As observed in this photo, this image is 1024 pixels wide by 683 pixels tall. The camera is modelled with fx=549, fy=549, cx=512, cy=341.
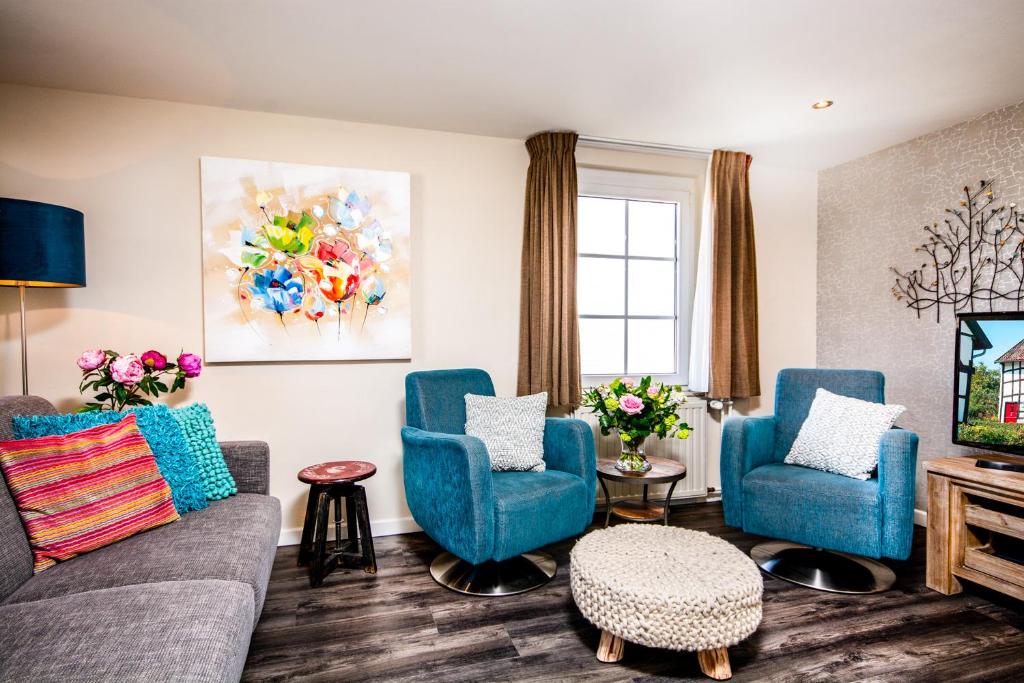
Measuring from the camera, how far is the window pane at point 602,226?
3.53 metres

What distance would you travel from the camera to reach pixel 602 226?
141 inches

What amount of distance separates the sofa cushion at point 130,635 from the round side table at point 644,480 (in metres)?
1.79

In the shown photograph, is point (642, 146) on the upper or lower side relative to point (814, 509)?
upper

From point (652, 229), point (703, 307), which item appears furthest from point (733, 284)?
point (652, 229)

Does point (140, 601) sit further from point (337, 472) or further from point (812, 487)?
point (812, 487)

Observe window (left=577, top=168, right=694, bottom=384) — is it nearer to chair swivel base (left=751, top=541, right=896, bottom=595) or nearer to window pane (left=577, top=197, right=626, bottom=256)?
window pane (left=577, top=197, right=626, bottom=256)

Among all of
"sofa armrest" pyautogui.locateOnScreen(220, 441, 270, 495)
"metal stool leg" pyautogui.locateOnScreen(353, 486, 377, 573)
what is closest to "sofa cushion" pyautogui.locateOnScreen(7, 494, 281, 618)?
"sofa armrest" pyautogui.locateOnScreen(220, 441, 270, 495)

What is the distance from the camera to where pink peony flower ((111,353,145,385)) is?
2.40m

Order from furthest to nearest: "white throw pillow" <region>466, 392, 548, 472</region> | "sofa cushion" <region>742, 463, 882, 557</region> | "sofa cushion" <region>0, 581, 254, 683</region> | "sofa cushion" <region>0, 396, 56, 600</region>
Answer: "white throw pillow" <region>466, 392, 548, 472</region>
"sofa cushion" <region>742, 463, 882, 557</region>
"sofa cushion" <region>0, 396, 56, 600</region>
"sofa cushion" <region>0, 581, 254, 683</region>

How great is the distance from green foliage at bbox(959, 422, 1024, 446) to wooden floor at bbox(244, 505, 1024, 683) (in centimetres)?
67

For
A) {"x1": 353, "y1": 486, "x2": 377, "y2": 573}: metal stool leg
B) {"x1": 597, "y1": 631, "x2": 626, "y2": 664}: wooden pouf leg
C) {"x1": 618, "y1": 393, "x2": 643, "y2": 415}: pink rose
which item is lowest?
{"x1": 597, "y1": 631, "x2": 626, "y2": 664}: wooden pouf leg

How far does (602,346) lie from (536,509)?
1.51 m

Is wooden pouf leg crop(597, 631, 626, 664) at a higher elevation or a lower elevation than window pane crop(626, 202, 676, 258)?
lower

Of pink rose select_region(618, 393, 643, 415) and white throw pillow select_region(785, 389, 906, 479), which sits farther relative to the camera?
pink rose select_region(618, 393, 643, 415)
